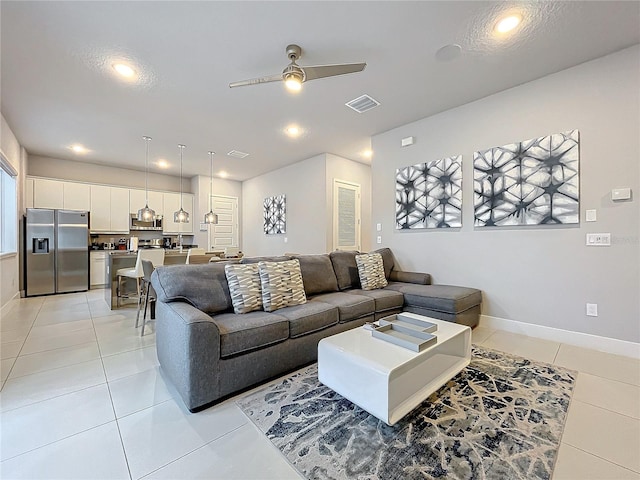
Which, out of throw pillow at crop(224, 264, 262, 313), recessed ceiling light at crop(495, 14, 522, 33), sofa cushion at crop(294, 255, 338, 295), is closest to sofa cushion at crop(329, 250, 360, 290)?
sofa cushion at crop(294, 255, 338, 295)

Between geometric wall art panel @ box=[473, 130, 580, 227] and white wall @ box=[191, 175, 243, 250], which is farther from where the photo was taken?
white wall @ box=[191, 175, 243, 250]

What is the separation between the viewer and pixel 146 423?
5.49ft

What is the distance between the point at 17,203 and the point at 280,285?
17.9ft

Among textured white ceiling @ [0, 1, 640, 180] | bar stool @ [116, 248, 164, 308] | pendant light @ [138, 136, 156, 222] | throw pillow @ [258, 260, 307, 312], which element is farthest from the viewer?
pendant light @ [138, 136, 156, 222]

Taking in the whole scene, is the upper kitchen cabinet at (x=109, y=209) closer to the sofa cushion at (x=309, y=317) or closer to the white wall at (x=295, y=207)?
the white wall at (x=295, y=207)

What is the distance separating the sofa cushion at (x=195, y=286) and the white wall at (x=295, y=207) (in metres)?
3.20

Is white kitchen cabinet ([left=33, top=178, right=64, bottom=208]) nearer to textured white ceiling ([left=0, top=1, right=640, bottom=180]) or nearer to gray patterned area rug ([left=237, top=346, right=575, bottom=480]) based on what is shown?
textured white ceiling ([left=0, top=1, right=640, bottom=180])

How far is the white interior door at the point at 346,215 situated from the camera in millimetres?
5734

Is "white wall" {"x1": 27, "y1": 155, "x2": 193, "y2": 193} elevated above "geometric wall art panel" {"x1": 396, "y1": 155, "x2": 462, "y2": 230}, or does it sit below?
above

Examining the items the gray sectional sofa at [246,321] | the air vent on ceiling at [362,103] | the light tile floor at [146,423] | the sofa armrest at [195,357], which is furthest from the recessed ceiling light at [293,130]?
the light tile floor at [146,423]

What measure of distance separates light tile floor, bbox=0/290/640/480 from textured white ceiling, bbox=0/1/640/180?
284 cm

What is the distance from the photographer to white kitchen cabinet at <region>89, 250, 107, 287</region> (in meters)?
6.07

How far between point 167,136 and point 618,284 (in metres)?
6.24

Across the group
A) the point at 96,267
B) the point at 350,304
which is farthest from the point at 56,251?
the point at 350,304
